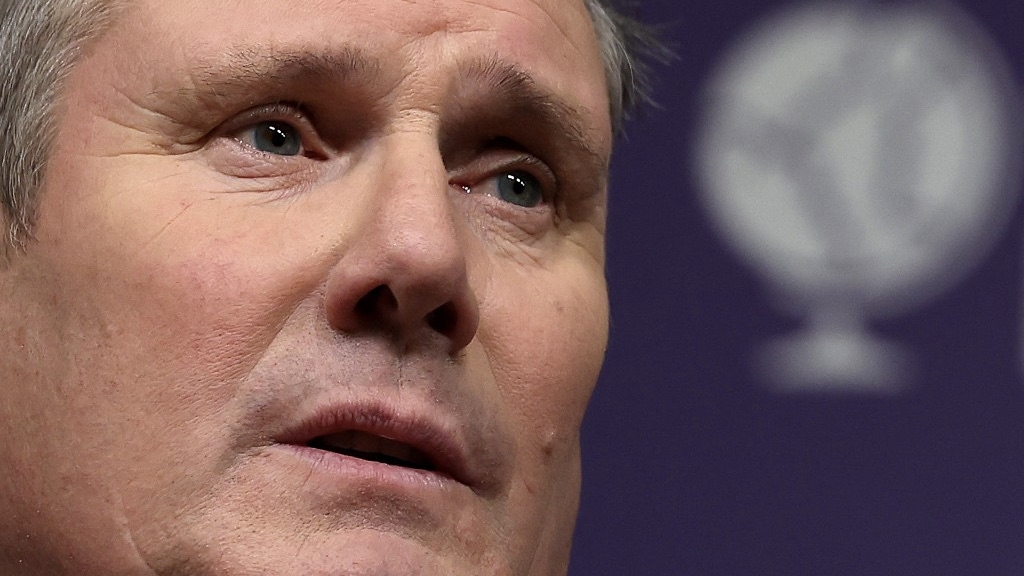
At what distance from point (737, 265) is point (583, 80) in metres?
0.51

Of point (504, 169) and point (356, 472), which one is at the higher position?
point (504, 169)

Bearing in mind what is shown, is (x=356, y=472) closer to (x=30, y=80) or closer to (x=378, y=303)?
(x=378, y=303)

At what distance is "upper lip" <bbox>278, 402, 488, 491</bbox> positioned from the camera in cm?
92

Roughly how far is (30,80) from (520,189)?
397mm

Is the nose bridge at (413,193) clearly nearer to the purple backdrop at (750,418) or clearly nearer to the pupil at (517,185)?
the pupil at (517,185)

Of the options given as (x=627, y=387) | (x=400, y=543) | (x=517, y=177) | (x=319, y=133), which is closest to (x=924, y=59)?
(x=627, y=387)

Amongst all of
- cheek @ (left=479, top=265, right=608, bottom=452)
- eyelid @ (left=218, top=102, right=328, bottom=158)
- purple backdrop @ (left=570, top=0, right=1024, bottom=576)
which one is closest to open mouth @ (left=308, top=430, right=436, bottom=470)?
cheek @ (left=479, top=265, right=608, bottom=452)

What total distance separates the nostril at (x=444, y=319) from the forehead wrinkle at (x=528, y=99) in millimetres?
190

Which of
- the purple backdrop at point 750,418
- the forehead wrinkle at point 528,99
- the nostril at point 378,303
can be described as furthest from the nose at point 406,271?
the purple backdrop at point 750,418

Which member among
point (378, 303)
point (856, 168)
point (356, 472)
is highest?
point (856, 168)

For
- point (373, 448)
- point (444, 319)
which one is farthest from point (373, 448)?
point (444, 319)

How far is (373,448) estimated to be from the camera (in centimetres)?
95

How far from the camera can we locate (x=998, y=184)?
1.58 metres

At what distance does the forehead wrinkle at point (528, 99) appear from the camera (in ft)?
3.50
